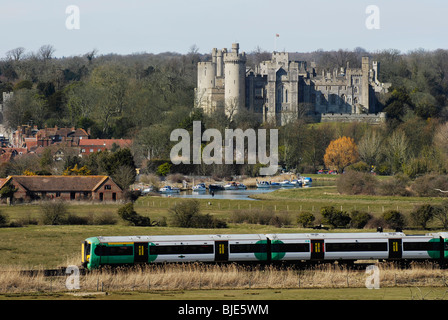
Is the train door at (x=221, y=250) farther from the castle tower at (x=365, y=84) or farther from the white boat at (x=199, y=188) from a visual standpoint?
the castle tower at (x=365, y=84)

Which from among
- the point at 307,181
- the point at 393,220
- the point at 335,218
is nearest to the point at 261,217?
the point at 335,218

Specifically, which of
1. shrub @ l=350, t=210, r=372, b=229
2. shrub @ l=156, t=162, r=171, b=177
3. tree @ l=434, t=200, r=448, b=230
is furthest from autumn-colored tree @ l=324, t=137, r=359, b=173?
shrub @ l=350, t=210, r=372, b=229

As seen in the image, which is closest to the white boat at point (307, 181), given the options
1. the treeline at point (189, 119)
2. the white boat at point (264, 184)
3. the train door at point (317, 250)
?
the white boat at point (264, 184)

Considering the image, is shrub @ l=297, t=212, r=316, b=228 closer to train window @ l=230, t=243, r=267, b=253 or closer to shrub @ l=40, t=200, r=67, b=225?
shrub @ l=40, t=200, r=67, b=225

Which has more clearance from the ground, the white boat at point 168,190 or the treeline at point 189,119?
the treeline at point 189,119
